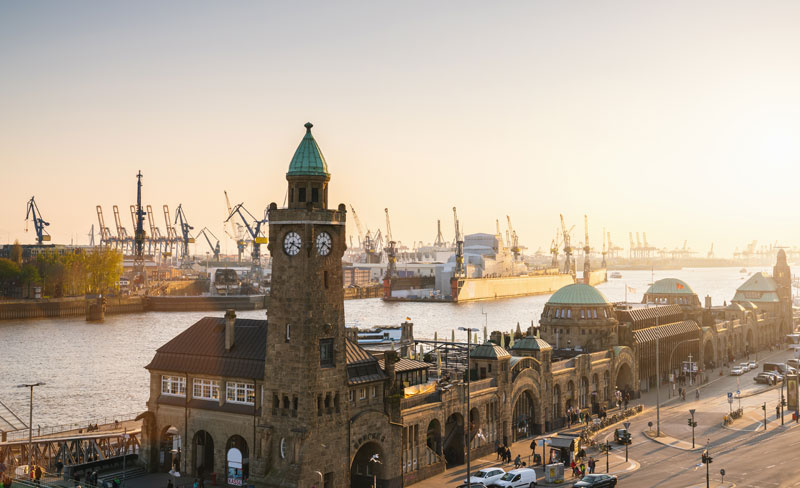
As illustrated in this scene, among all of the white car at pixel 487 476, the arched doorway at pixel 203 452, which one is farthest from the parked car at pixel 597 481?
the arched doorway at pixel 203 452

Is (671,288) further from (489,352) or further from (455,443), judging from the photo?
(455,443)

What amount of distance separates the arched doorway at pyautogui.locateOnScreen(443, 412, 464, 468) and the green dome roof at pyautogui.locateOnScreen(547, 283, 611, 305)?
111 ft

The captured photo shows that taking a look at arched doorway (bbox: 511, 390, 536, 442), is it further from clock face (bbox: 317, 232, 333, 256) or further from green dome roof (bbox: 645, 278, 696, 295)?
green dome roof (bbox: 645, 278, 696, 295)

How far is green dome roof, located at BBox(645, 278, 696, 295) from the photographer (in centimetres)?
13138

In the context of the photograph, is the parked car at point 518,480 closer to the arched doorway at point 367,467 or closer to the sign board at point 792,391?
the arched doorway at point 367,467

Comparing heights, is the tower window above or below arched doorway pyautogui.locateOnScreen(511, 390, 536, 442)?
above

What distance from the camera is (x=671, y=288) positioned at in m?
133

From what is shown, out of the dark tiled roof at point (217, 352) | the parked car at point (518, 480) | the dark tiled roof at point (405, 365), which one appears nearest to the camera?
the parked car at point (518, 480)

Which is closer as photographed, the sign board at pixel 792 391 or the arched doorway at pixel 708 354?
the sign board at pixel 792 391

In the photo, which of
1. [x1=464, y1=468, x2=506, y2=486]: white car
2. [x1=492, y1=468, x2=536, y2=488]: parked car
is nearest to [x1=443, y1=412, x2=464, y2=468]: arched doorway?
[x1=464, y1=468, x2=506, y2=486]: white car

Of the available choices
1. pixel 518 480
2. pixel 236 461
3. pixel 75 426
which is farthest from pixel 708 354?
pixel 236 461

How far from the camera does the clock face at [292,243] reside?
50.1 m

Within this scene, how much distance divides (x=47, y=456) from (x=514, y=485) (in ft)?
117

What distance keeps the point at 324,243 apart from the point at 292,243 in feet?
6.69
